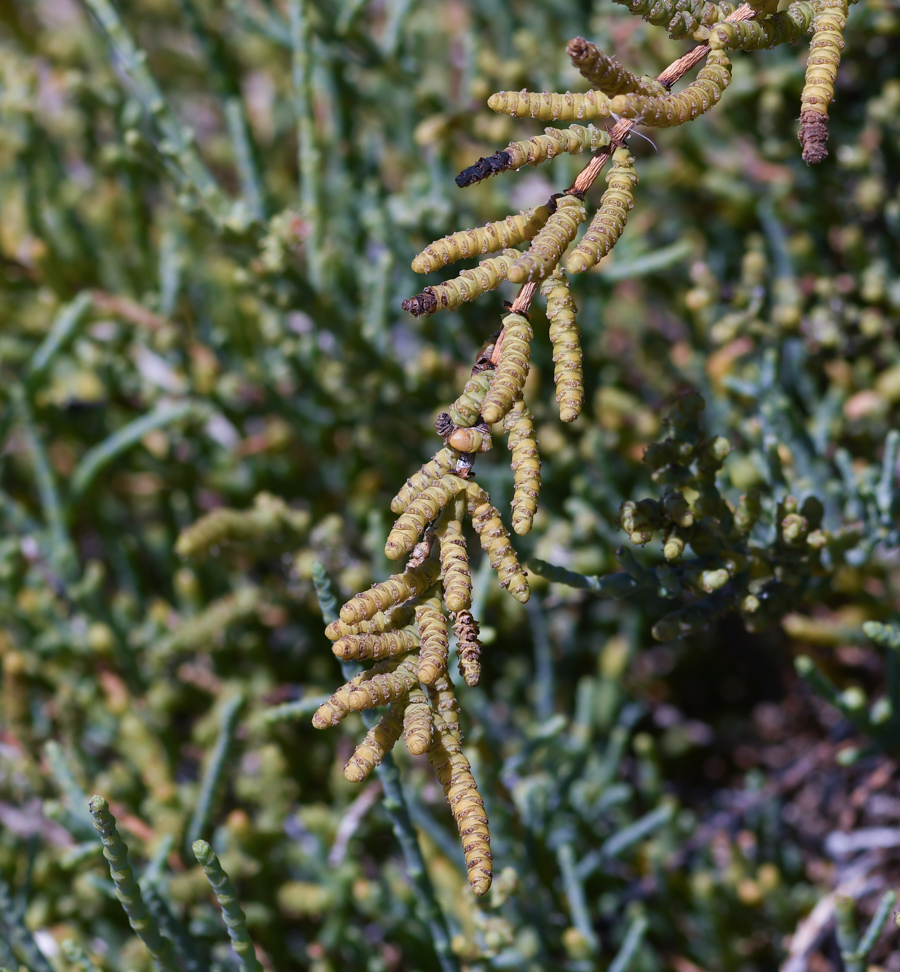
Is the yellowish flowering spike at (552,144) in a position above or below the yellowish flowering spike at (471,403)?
above

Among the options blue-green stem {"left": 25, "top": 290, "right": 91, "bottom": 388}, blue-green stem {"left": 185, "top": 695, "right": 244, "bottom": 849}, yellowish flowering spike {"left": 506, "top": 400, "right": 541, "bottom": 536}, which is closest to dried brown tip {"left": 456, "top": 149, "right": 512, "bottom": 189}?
yellowish flowering spike {"left": 506, "top": 400, "right": 541, "bottom": 536}

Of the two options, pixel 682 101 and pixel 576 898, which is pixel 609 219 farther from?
pixel 576 898

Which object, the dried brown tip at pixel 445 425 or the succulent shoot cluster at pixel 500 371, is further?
the dried brown tip at pixel 445 425

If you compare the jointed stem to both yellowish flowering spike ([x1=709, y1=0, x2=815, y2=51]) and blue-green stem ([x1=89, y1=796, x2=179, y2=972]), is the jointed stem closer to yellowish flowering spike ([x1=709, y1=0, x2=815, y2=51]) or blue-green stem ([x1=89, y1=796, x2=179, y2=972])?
yellowish flowering spike ([x1=709, y1=0, x2=815, y2=51])

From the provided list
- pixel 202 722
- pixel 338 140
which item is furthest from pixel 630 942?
pixel 338 140

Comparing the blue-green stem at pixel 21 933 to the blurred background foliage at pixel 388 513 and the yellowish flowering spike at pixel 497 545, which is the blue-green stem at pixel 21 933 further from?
the yellowish flowering spike at pixel 497 545

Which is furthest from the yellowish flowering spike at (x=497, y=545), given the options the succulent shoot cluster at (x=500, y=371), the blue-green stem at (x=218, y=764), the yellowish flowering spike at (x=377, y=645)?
the blue-green stem at (x=218, y=764)
